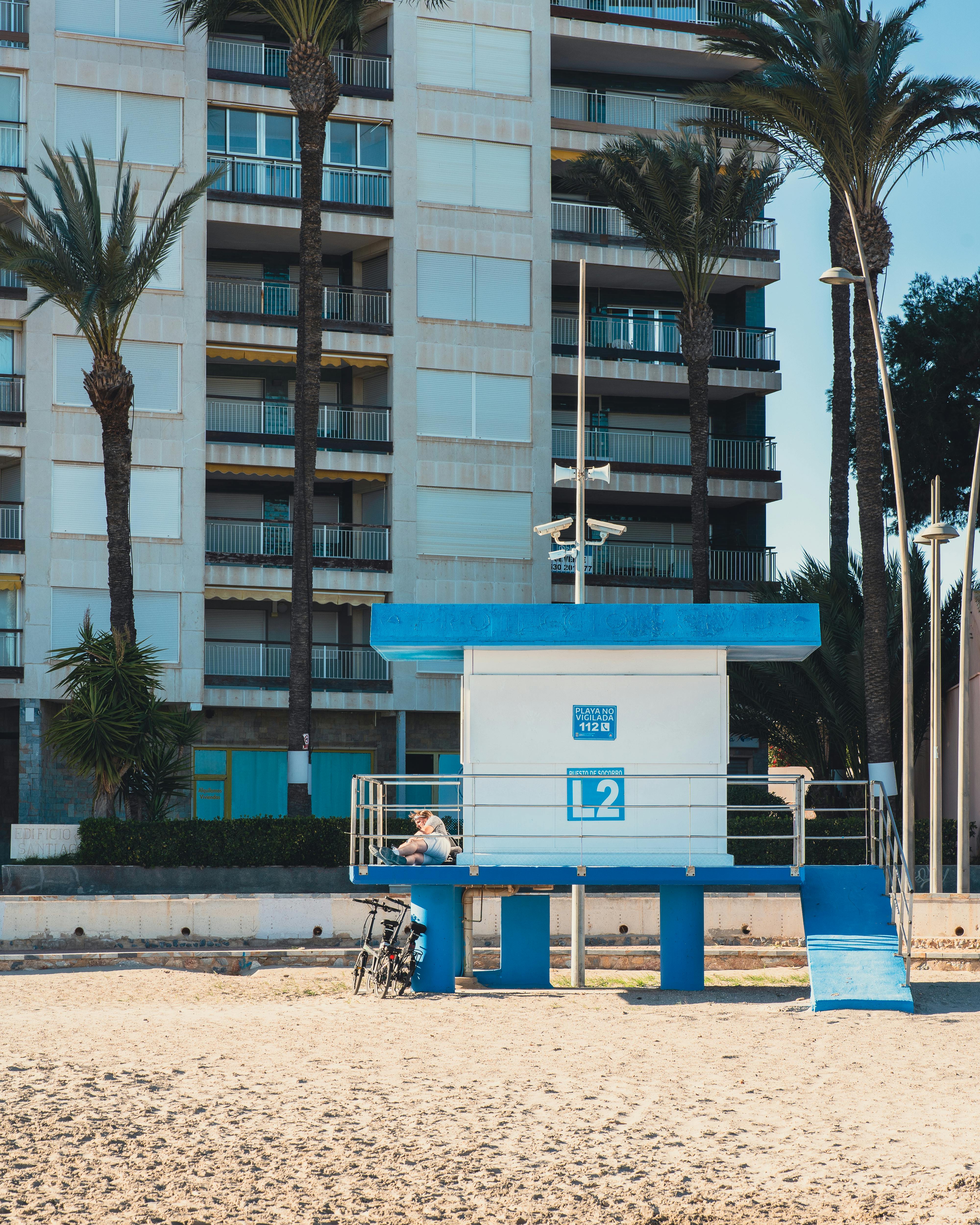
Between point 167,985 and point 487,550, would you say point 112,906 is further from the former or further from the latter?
point 487,550

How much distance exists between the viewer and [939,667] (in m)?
26.6

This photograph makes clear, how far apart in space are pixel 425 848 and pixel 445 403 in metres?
27.7

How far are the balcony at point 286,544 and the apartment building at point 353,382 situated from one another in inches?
3.4

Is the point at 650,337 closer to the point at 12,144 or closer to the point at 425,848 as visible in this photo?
the point at 12,144

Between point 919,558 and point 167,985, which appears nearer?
point 167,985

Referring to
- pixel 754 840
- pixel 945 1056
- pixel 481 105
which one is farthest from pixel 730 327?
pixel 945 1056

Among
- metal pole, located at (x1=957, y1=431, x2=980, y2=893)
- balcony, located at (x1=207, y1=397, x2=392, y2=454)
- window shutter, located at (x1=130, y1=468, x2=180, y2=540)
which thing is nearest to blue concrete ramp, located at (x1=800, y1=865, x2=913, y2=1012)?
metal pole, located at (x1=957, y1=431, x2=980, y2=893)

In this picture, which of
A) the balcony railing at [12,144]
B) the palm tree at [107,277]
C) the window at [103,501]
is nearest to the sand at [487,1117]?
the palm tree at [107,277]

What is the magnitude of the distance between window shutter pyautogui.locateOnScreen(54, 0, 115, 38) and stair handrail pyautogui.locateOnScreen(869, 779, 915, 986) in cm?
3348

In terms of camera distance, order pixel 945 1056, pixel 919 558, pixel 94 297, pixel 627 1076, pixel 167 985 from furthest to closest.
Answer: pixel 919 558 → pixel 94 297 → pixel 167 985 → pixel 945 1056 → pixel 627 1076

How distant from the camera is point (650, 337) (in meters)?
46.8

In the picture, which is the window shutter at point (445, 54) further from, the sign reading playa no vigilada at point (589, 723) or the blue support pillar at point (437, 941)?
the blue support pillar at point (437, 941)

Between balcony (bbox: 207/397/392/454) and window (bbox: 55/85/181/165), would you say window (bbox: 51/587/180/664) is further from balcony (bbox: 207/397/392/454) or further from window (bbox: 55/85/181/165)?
window (bbox: 55/85/181/165)

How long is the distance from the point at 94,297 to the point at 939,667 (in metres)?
18.9
